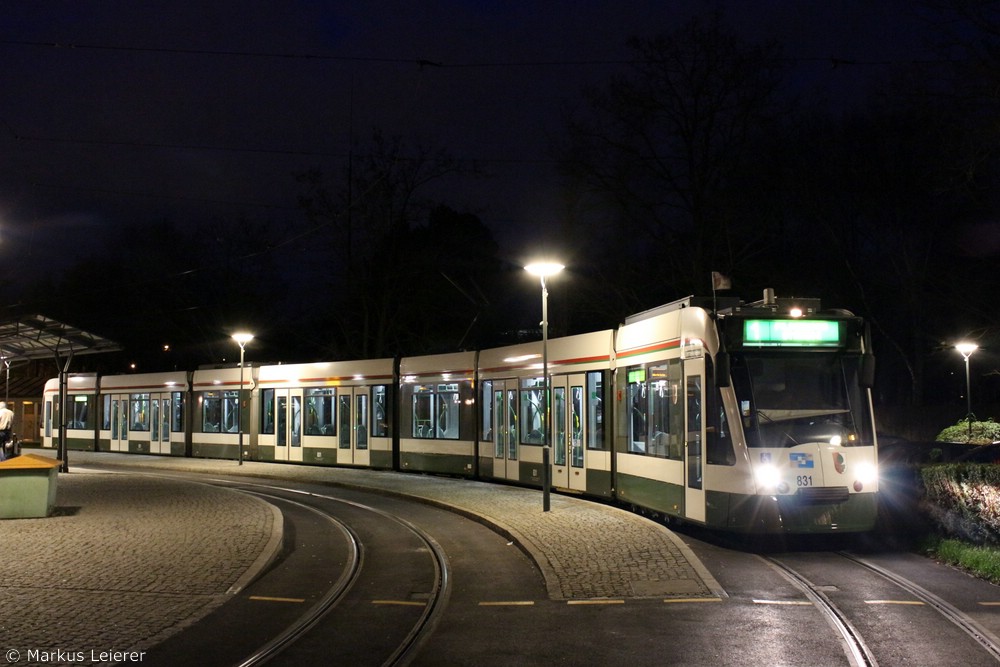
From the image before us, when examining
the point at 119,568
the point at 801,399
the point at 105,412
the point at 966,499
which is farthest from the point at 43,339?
the point at 966,499

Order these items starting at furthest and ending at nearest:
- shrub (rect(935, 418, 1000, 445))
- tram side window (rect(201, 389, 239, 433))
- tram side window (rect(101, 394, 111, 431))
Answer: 1. tram side window (rect(101, 394, 111, 431))
2. tram side window (rect(201, 389, 239, 433))
3. shrub (rect(935, 418, 1000, 445))

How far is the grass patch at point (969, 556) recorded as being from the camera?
11.1m

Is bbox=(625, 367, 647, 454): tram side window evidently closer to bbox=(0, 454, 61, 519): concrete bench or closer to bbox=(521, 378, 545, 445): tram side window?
bbox=(521, 378, 545, 445): tram side window

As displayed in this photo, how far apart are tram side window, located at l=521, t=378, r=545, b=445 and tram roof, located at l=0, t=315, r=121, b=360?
10.9m

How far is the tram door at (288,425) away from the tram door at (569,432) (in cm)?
1322

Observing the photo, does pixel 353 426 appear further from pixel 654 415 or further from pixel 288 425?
pixel 654 415

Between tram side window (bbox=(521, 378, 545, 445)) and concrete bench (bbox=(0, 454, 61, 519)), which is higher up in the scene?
tram side window (bbox=(521, 378, 545, 445))

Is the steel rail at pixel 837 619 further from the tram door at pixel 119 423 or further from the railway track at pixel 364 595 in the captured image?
the tram door at pixel 119 423

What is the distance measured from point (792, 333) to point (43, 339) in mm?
19634

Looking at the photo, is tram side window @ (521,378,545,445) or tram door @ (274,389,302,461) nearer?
tram side window @ (521,378,545,445)

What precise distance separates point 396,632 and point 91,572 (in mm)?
4469

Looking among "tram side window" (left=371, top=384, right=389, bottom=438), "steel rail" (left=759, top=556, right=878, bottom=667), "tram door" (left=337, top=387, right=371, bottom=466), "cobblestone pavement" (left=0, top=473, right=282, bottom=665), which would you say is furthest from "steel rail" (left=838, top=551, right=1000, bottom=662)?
"tram door" (left=337, top=387, right=371, bottom=466)

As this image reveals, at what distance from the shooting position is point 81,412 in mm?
42969

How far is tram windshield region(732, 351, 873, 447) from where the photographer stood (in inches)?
499
